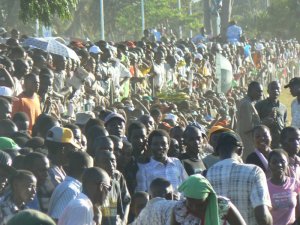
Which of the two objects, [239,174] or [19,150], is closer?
[239,174]

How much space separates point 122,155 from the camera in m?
10.1

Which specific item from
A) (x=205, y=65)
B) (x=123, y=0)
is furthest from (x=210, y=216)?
(x=123, y=0)

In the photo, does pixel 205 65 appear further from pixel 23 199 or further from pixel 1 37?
pixel 23 199

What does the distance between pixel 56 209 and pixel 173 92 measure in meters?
12.6

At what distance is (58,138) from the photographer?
9086 mm

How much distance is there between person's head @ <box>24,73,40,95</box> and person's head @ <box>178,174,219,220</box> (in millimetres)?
5355

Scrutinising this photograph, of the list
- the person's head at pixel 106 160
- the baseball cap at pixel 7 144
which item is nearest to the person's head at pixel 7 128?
the baseball cap at pixel 7 144

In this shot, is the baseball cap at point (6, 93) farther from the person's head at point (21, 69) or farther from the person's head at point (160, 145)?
the person's head at point (160, 145)

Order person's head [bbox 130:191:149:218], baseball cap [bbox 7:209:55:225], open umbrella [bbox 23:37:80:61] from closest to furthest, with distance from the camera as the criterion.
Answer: baseball cap [bbox 7:209:55:225], person's head [bbox 130:191:149:218], open umbrella [bbox 23:37:80:61]

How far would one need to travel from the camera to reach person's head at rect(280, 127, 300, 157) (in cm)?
1057

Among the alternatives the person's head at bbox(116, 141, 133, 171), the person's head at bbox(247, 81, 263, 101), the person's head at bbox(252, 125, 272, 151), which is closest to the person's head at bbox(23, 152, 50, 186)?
the person's head at bbox(116, 141, 133, 171)

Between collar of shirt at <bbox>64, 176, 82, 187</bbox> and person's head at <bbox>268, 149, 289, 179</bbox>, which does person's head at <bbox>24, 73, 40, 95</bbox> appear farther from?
collar of shirt at <bbox>64, 176, 82, 187</bbox>

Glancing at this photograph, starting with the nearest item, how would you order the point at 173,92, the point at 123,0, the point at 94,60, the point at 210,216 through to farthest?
the point at 210,216 < the point at 94,60 < the point at 173,92 < the point at 123,0

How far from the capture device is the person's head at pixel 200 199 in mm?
6851
